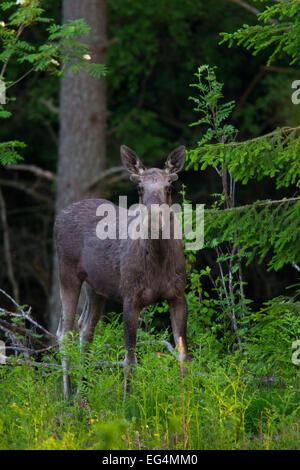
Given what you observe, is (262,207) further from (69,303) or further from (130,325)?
(69,303)

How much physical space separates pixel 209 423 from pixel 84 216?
10.5 feet

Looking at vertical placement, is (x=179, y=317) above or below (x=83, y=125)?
below

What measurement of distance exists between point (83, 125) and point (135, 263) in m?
6.69

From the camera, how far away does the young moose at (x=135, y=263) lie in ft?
23.5

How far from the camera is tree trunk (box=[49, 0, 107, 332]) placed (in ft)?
44.5

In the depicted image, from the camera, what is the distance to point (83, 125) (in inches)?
536

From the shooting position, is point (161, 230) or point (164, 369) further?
point (161, 230)

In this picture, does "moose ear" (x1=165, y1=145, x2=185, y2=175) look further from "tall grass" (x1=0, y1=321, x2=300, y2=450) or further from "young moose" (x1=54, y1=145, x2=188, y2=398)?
"tall grass" (x1=0, y1=321, x2=300, y2=450)

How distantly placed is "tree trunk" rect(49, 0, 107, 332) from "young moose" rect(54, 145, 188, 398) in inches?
205

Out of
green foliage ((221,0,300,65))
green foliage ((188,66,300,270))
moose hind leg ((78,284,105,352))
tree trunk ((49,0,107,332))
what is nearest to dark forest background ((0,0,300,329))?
tree trunk ((49,0,107,332))

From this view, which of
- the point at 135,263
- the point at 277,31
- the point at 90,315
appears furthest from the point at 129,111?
the point at 135,263

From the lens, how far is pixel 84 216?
8.49 m
